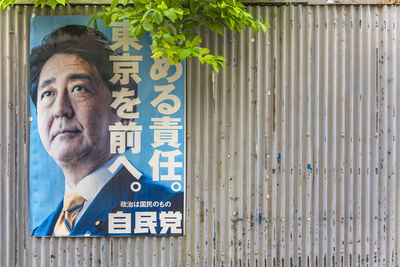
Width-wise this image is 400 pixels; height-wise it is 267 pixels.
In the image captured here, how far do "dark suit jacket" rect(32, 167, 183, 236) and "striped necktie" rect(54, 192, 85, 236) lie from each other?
0.05 meters

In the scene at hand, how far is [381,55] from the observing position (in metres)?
3.71

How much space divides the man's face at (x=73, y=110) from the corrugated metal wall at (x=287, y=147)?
296 millimetres

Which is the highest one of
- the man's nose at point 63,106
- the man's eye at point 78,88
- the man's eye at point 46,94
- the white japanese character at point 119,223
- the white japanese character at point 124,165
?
the man's eye at point 78,88

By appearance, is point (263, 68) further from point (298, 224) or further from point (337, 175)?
point (298, 224)

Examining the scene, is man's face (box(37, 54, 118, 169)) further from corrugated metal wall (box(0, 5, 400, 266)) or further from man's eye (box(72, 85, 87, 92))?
corrugated metal wall (box(0, 5, 400, 266))

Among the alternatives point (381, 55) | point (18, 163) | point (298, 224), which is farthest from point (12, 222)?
point (381, 55)

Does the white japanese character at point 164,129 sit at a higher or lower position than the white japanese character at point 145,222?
higher

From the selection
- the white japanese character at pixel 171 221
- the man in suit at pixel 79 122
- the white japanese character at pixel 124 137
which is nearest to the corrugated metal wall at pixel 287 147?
the white japanese character at pixel 171 221

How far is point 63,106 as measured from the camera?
3529mm

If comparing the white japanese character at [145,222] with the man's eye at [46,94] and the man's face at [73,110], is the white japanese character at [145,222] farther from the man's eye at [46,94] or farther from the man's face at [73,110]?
the man's eye at [46,94]

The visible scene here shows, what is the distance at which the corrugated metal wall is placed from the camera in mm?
3613

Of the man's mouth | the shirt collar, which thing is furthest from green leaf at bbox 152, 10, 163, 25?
the shirt collar

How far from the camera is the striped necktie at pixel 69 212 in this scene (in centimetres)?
354

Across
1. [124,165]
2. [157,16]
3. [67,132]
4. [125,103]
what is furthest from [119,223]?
[157,16]
